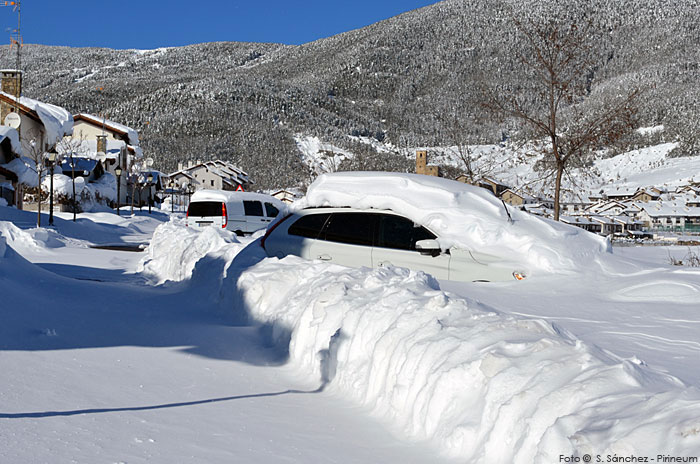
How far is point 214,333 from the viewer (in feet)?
24.1

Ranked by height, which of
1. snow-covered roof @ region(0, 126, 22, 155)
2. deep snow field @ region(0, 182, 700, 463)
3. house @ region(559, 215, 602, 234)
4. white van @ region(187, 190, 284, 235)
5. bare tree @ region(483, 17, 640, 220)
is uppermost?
snow-covered roof @ region(0, 126, 22, 155)

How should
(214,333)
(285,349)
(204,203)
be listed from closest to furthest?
1. (285,349)
2. (214,333)
3. (204,203)

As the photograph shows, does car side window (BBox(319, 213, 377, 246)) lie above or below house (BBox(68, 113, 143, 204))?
below

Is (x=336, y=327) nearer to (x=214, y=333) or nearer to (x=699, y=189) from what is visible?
(x=214, y=333)

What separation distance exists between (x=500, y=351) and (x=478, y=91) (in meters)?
14.3

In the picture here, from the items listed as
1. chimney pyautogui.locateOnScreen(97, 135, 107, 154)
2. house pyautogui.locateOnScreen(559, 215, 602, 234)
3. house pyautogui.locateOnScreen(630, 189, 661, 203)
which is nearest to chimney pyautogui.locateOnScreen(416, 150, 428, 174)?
chimney pyautogui.locateOnScreen(97, 135, 107, 154)

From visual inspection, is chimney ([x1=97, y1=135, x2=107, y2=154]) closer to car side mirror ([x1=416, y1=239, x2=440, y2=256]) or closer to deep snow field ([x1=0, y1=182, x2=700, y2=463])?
deep snow field ([x1=0, y1=182, x2=700, y2=463])

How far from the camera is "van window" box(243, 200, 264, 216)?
72.3 ft

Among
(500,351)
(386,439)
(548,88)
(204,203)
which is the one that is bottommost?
(386,439)

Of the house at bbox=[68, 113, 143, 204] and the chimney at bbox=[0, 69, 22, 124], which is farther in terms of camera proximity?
the house at bbox=[68, 113, 143, 204]

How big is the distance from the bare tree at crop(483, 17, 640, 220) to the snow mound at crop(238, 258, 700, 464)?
34.4 feet

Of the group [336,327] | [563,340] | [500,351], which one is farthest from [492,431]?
[336,327]

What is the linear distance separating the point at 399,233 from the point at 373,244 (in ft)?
1.25

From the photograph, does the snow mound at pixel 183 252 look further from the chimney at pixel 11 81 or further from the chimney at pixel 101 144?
the chimney at pixel 101 144
